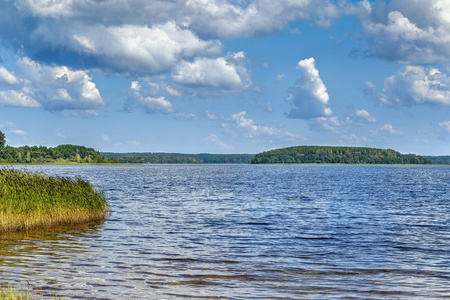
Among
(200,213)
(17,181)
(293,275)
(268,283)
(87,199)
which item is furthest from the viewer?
(200,213)

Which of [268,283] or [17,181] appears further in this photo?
[17,181]

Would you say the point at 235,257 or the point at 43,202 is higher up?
the point at 43,202

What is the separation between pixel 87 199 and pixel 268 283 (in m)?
19.6

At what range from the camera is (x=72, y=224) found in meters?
30.7

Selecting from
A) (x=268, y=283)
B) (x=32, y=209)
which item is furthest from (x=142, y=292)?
(x=32, y=209)

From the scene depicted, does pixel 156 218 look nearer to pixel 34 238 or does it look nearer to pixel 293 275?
pixel 34 238

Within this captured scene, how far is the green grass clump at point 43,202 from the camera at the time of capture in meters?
26.3

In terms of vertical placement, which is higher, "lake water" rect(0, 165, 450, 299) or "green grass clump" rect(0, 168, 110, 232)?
"green grass clump" rect(0, 168, 110, 232)

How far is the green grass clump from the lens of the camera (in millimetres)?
26312

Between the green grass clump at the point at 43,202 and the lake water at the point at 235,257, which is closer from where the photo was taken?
the lake water at the point at 235,257

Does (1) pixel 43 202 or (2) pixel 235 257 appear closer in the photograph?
(2) pixel 235 257

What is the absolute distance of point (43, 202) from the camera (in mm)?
28781

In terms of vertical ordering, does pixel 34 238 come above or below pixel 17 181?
below

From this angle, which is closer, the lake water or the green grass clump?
the lake water
